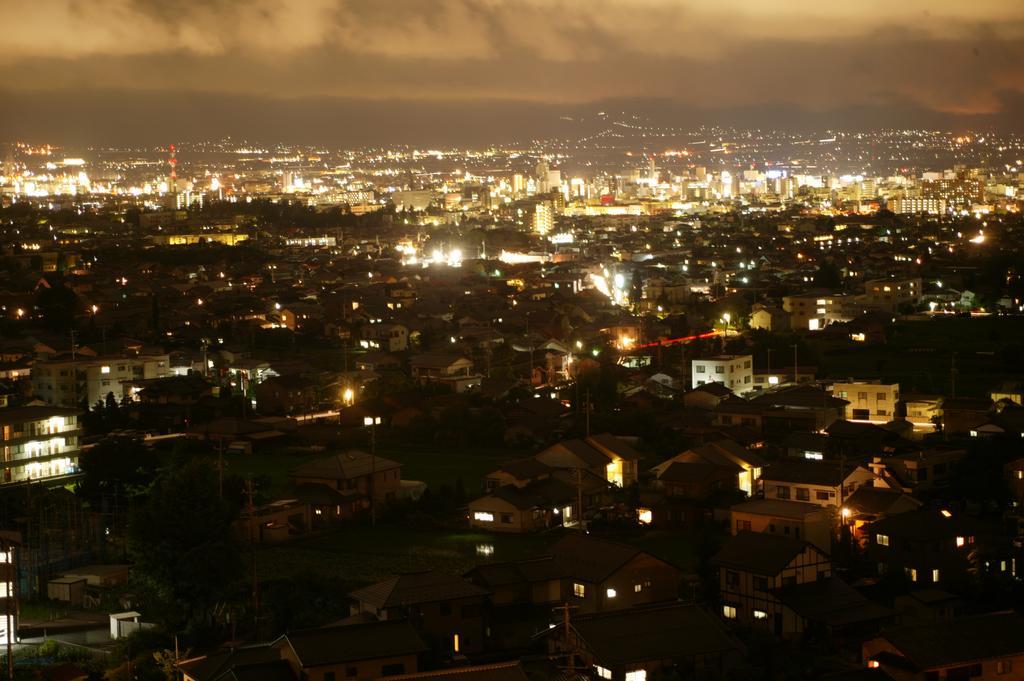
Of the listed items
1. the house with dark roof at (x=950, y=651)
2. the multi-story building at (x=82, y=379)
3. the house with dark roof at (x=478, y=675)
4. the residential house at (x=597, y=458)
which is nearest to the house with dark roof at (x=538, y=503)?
the residential house at (x=597, y=458)

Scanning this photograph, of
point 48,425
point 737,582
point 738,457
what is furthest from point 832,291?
point 737,582

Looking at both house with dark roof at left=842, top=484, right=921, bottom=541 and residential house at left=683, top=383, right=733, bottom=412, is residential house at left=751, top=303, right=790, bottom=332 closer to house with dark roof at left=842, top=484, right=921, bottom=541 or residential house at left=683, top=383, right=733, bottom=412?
residential house at left=683, top=383, right=733, bottom=412

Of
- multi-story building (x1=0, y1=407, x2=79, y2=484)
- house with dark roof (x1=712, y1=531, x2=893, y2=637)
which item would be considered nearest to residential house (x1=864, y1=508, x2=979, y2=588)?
house with dark roof (x1=712, y1=531, x2=893, y2=637)

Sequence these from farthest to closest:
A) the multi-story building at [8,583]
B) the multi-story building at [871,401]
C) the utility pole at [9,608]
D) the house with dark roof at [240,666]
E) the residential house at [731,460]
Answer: the multi-story building at [871,401] < the residential house at [731,460] < the multi-story building at [8,583] < the utility pole at [9,608] < the house with dark roof at [240,666]

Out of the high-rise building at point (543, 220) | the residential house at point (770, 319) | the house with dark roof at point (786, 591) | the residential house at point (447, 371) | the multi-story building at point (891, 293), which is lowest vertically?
the house with dark roof at point (786, 591)

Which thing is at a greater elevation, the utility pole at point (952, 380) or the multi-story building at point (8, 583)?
the utility pole at point (952, 380)

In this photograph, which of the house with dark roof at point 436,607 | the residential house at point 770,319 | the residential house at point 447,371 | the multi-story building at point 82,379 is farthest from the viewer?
the residential house at point 770,319

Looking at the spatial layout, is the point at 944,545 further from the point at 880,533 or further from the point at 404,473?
the point at 404,473

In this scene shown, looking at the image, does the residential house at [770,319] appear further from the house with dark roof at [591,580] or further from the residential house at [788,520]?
the house with dark roof at [591,580]
